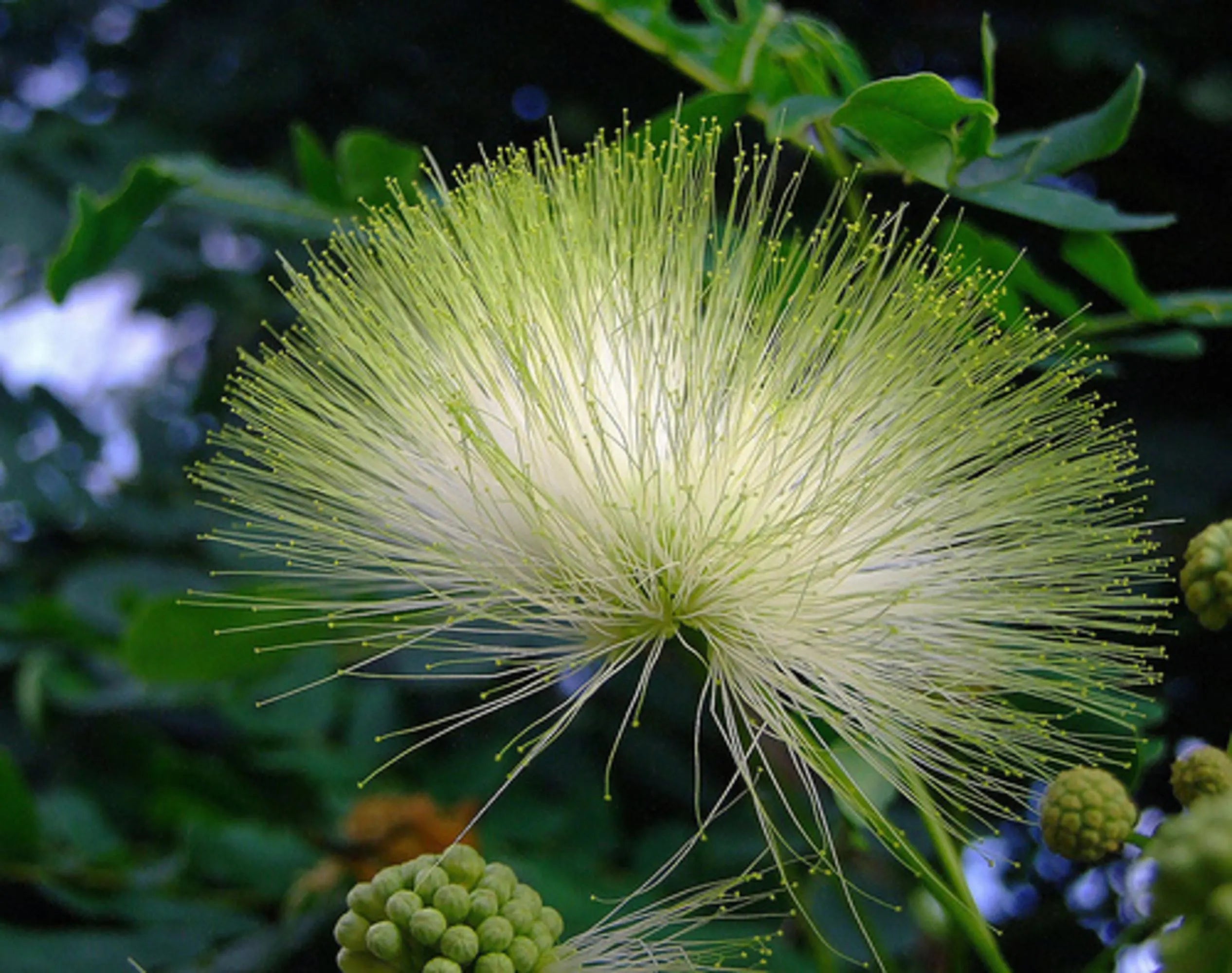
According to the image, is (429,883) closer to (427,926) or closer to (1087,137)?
(427,926)

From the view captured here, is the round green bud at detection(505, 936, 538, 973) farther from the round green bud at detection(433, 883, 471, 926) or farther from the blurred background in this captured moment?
the blurred background

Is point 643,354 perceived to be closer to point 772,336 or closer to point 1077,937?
A: point 772,336

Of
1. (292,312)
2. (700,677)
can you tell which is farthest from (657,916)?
(292,312)

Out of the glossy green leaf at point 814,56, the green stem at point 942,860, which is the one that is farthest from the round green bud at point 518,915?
the glossy green leaf at point 814,56

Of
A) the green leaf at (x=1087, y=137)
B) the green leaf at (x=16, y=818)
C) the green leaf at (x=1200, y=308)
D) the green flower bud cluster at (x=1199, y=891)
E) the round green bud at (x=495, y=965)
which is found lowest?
the green leaf at (x=16, y=818)

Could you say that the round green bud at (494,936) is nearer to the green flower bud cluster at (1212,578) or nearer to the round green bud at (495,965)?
the round green bud at (495,965)

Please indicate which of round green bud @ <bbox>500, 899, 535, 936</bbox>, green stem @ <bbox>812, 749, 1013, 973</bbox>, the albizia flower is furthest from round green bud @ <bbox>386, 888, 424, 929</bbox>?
green stem @ <bbox>812, 749, 1013, 973</bbox>

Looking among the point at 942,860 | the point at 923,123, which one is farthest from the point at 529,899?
the point at 923,123
